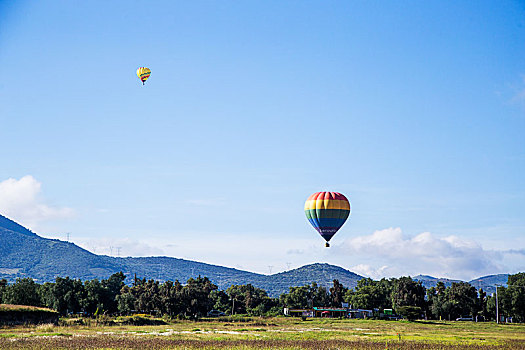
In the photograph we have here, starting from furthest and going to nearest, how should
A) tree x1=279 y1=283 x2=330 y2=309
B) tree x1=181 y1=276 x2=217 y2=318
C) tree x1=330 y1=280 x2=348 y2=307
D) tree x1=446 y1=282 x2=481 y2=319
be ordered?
tree x1=279 y1=283 x2=330 y2=309, tree x1=330 y1=280 x2=348 y2=307, tree x1=446 y1=282 x2=481 y2=319, tree x1=181 y1=276 x2=217 y2=318

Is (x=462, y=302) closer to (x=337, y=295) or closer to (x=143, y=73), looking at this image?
(x=337, y=295)

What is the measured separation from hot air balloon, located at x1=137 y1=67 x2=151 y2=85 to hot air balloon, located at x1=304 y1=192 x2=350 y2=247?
97.1ft

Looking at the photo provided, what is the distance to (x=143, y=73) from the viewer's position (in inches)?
3447

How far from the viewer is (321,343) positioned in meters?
56.3

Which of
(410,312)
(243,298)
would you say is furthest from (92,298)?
(410,312)

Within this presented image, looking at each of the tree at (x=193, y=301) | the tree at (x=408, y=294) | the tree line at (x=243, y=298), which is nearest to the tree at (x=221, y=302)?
the tree line at (x=243, y=298)

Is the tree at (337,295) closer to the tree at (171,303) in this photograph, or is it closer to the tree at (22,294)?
the tree at (171,303)

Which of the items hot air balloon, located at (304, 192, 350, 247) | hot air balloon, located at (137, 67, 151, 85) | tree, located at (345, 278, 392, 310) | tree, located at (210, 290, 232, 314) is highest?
hot air balloon, located at (137, 67, 151, 85)

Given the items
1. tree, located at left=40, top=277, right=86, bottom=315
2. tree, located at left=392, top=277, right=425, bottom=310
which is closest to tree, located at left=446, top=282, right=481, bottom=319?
tree, located at left=392, top=277, right=425, bottom=310

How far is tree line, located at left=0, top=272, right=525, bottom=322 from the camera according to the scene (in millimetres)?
120250

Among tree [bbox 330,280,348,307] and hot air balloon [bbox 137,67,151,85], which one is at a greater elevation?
hot air balloon [bbox 137,67,151,85]

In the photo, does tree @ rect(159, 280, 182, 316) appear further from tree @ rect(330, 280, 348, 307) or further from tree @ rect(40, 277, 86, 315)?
tree @ rect(330, 280, 348, 307)

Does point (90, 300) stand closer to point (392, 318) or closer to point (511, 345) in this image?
point (392, 318)

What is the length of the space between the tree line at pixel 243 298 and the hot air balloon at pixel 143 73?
4781cm
